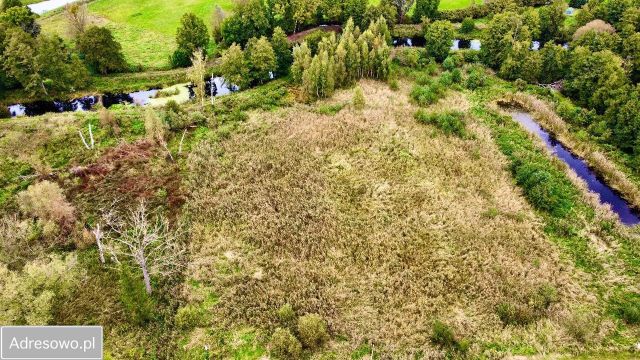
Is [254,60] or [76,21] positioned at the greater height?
[76,21]

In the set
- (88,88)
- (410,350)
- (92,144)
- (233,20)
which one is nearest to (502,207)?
(410,350)

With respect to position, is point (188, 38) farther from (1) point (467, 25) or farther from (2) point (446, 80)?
(1) point (467, 25)

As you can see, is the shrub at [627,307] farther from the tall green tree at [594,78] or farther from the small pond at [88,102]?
the small pond at [88,102]

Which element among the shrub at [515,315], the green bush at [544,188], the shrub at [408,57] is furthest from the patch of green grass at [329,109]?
the shrub at [515,315]

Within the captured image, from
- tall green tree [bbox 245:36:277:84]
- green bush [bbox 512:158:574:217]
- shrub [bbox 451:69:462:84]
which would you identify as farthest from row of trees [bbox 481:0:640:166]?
tall green tree [bbox 245:36:277:84]

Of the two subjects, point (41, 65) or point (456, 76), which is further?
point (456, 76)

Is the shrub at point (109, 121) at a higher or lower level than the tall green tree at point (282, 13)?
lower

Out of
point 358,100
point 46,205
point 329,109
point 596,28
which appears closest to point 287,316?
point 46,205
